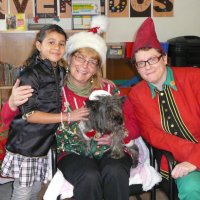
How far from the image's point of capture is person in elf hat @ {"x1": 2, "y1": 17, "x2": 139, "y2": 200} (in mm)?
1800

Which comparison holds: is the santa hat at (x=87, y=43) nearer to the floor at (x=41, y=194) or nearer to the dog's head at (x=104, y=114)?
the dog's head at (x=104, y=114)

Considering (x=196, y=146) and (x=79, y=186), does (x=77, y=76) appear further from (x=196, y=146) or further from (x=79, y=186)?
(x=196, y=146)

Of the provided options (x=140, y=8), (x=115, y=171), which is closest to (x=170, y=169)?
(x=115, y=171)

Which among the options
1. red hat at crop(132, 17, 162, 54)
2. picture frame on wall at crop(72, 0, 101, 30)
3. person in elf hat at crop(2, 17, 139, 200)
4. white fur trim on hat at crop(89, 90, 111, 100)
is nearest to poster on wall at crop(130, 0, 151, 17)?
picture frame on wall at crop(72, 0, 101, 30)

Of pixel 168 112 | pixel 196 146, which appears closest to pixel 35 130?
pixel 168 112

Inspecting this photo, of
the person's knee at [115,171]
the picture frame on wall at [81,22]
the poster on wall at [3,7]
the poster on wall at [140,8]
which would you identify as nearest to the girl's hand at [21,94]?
the person's knee at [115,171]

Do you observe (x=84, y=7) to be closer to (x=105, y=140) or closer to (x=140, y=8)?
(x=140, y=8)

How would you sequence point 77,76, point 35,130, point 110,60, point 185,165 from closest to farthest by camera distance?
point 185,165 → point 35,130 → point 77,76 → point 110,60

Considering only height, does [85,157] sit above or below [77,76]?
below

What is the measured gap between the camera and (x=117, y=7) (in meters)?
4.18

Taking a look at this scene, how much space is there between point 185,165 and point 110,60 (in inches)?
102

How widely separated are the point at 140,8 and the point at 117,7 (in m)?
0.34

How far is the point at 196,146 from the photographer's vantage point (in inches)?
72.6

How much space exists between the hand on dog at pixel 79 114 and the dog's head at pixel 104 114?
36mm
